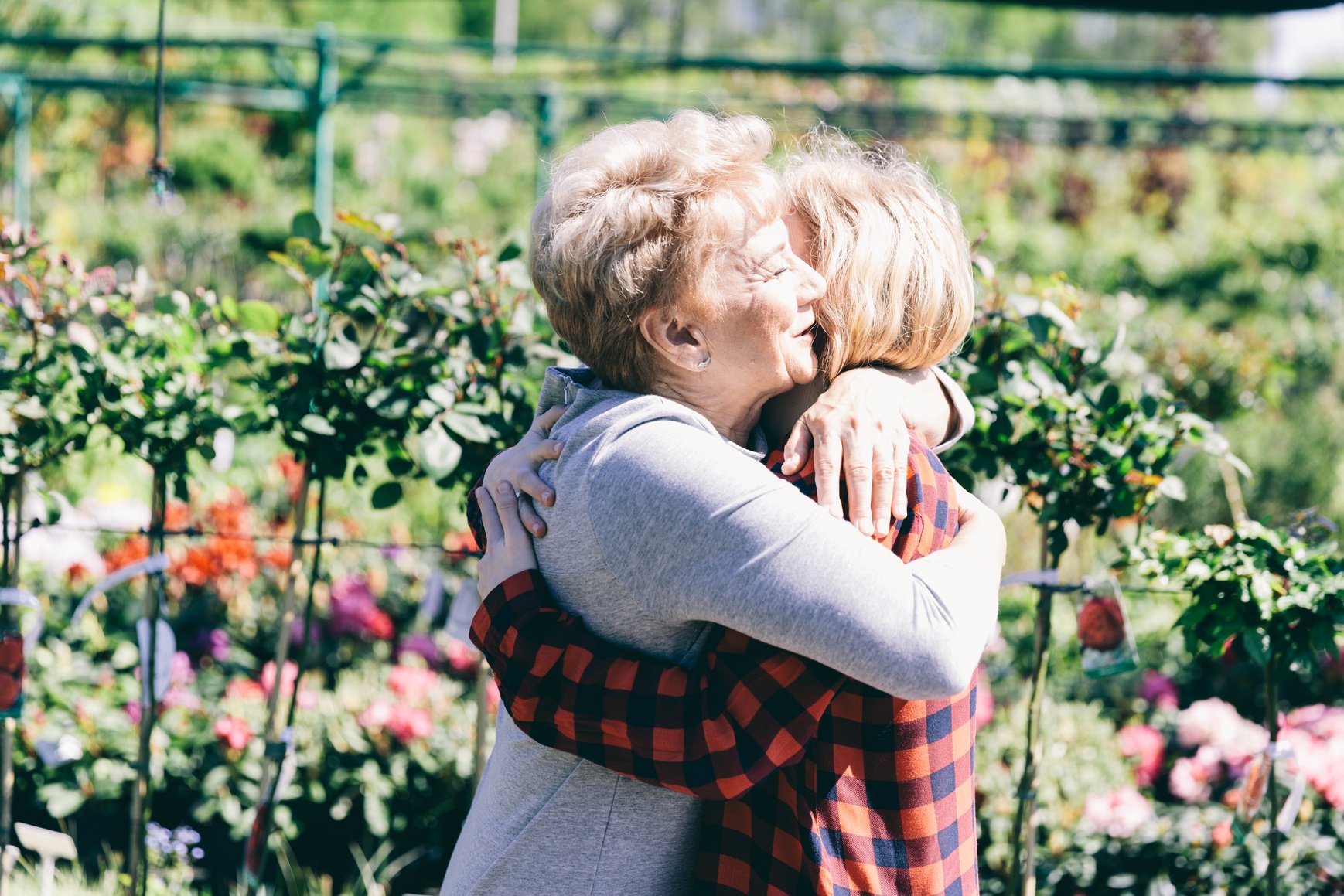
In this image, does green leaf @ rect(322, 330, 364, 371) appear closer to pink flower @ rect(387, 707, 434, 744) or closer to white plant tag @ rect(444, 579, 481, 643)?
white plant tag @ rect(444, 579, 481, 643)

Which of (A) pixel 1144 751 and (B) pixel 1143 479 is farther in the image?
(A) pixel 1144 751

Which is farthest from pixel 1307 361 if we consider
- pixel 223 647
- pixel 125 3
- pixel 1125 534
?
pixel 125 3

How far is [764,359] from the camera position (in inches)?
43.5

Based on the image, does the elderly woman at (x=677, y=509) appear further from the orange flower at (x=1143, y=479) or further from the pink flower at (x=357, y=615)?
the pink flower at (x=357, y=615)

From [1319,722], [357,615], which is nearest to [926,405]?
[1319,722]

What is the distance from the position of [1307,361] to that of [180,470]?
234 inches

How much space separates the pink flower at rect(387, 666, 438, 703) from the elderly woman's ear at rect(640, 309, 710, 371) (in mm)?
2015

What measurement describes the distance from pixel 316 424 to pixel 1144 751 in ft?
7.39

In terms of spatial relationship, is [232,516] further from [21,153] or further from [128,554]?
[21,153]

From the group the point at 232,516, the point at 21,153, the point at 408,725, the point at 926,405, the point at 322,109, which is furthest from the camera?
the point at 21,153

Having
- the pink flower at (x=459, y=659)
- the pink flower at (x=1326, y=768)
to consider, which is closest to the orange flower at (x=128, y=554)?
the pink flower at (x=459, y=659)

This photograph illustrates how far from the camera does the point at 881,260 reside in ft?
3.75

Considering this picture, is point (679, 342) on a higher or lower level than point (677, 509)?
higher

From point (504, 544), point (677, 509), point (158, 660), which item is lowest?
point (158, 660)
